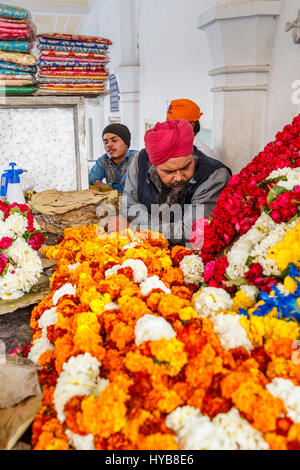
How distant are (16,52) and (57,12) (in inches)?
278

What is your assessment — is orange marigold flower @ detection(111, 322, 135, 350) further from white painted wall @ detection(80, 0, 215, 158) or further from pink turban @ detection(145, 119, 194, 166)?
white painted wall @ detection(80, 0, 215, 158)

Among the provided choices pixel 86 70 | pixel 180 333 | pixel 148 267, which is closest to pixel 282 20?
pixel 86 70

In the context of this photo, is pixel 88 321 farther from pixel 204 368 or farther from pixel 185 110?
pixel 185 110

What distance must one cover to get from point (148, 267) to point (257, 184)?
1.82ft

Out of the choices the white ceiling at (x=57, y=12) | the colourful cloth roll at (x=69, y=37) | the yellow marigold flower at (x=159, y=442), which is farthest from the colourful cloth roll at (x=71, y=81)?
the white ceiling at (x=57, y=12)

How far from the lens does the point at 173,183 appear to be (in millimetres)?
2363

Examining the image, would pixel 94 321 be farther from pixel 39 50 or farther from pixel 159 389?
pixel 39 50

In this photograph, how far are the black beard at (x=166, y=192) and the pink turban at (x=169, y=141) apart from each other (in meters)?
0.27

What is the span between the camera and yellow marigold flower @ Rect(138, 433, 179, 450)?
2.54 feet

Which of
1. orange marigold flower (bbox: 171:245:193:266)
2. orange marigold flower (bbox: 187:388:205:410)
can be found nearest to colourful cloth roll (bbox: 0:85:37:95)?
orange marigold flower (bbox: 171:245:193:266)

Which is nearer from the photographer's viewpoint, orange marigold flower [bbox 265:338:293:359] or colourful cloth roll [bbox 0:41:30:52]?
orange marigold flower [bbox 265:338:293:359]

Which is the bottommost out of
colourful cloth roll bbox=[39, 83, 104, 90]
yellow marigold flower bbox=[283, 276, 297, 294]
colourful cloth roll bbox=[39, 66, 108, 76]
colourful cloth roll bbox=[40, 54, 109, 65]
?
yellow marigold flower bbox=[283, 276, 297, 294]

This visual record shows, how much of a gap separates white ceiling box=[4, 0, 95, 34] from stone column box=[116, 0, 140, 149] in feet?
6.75

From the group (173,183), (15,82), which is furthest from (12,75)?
(173,183)
